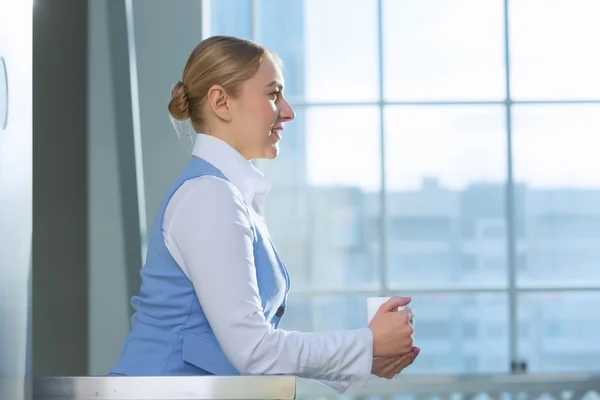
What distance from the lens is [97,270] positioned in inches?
147

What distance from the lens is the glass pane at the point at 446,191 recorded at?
14.0 ft

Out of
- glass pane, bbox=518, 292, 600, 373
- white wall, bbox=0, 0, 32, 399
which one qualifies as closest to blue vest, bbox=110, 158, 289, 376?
white wall, bbox=0, 0, 32, 399

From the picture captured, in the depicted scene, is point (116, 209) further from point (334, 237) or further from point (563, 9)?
point (563, 9)

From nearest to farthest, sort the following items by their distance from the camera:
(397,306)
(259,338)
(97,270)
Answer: (259,338) → (397,306) → (97,270)

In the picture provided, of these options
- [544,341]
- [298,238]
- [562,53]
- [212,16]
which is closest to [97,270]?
[298,238]

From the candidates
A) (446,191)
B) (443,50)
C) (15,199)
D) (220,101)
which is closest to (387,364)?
(220,101)

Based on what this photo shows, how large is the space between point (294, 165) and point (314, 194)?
0.16 meters

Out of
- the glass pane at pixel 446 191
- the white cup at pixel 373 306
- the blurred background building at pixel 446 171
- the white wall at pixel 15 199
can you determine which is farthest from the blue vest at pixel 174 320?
the glass pane at pixel 446 191

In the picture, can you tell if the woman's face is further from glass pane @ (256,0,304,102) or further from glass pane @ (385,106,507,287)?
glass pane @ (385,106,507,287)

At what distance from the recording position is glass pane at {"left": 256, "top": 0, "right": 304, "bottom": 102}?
4.18m

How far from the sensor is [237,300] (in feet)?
3.71

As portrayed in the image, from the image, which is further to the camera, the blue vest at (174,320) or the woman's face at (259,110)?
the woman's face at (259,110)

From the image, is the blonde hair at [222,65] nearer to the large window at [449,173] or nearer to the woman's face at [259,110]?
the woman's face at [259,110]

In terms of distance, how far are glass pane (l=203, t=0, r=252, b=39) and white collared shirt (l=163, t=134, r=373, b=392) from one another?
9.90 ft
